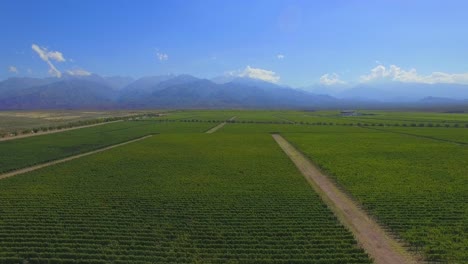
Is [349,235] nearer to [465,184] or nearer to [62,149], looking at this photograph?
[465,184]

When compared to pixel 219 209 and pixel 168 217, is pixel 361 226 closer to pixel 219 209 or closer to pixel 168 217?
pixel 219 209

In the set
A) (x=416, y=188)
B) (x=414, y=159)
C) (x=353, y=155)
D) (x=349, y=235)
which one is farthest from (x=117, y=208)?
(x=414, y=159)

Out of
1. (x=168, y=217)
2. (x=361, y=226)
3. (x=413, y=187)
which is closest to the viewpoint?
(x=361, y=226)

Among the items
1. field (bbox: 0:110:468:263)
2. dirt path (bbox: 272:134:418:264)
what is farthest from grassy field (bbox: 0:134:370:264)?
dirt path (bbox: 272:134:418:264)

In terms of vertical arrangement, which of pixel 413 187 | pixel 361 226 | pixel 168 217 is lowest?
pixel 361 226

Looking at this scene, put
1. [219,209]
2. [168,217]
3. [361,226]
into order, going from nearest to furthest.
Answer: [361,226] < [168,217] < [219,209]

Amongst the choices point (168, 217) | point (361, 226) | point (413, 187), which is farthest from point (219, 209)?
point (413, 187)
